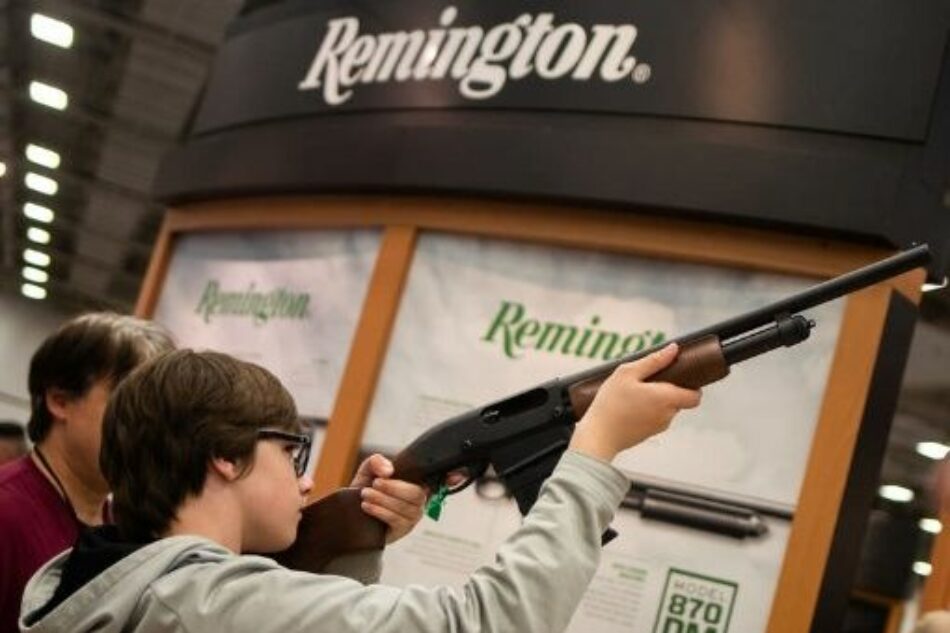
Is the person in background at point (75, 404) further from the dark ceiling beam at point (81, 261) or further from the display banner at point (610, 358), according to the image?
the dark ceiling beam at point (81, 261)

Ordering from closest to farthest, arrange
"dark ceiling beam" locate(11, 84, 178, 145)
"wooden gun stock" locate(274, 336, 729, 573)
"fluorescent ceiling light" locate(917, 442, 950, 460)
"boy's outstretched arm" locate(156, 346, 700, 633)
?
"boy's outstretched arm" locate(156, 346, 700, 633), "wooden gun stock" locate(274, 336, 729, 573), "fluorescent ceiling light" locate(917, 442, 950, 460), "dark ceiling beam" locate(11, 84, 178, 145)

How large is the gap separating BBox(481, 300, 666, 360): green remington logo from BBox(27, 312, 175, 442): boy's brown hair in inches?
55.9

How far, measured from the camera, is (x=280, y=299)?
422cm

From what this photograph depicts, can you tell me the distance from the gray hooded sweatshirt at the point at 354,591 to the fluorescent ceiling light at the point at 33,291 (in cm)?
1938

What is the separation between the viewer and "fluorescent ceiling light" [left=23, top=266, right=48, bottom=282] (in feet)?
61.5

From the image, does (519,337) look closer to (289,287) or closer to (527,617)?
(289,287)

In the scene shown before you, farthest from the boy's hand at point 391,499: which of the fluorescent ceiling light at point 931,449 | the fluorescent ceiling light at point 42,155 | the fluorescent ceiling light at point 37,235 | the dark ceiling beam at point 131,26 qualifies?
the fluorescent ceiling light at point 37,235

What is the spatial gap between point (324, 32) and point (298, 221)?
0.67m

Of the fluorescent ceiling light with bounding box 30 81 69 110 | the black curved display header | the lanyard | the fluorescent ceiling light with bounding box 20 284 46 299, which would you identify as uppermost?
the fluorescent ceiling light with bounding box 30 81 69 110

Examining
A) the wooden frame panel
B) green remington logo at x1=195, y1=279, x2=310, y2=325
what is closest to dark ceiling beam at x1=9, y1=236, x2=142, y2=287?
green remington logo at x1=195, y1=279, x2=310, y2=325

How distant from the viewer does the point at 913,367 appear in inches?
297

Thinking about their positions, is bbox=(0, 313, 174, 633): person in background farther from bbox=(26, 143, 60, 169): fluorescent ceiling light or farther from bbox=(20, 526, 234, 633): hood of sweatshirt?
bbox=(26, 143, 60, 169): fluorescent ceiling light

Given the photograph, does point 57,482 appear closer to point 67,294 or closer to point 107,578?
point 107,578

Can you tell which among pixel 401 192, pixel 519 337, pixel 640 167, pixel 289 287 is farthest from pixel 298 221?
pixel 640 167
